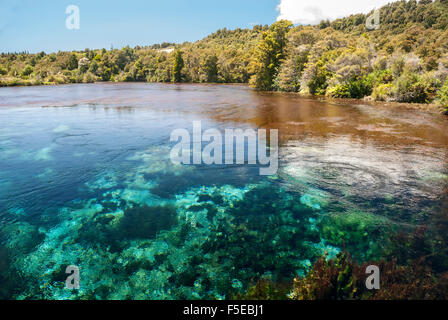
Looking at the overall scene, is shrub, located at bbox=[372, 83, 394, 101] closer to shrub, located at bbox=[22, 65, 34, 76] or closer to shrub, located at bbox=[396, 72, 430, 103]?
shrub, located at bbox=[396, 72, 430, 103]

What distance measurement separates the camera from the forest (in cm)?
2503

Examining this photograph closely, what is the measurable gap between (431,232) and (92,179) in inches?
356

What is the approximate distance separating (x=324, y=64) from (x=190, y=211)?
113 feet

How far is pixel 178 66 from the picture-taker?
8281 centimetres

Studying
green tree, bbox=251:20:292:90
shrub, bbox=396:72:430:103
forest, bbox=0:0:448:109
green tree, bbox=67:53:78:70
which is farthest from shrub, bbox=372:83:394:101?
green tree, bbox=67:53:78:70

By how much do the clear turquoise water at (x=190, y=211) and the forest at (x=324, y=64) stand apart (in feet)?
46.5

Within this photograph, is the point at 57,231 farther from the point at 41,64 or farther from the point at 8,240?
the point at 41,64

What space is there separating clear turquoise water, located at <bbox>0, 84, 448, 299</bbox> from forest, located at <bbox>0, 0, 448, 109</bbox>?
558 inches

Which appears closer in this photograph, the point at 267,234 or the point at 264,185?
the point at 267,234

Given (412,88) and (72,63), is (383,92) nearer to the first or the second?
(412,88)

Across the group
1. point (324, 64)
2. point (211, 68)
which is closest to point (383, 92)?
point (324, 64)

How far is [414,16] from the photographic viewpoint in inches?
3137
